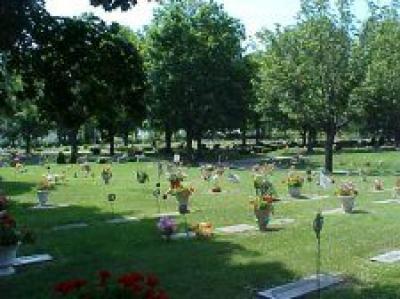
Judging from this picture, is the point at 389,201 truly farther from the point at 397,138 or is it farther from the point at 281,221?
the point at 397,138

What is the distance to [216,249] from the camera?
530 inches

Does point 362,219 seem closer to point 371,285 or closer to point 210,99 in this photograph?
point 371,285

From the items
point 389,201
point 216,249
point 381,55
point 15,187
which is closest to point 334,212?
point 389,201

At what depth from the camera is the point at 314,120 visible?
4175cm

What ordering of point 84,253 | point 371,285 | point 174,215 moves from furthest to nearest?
point 174,215 → point 84,253 → point 371,285

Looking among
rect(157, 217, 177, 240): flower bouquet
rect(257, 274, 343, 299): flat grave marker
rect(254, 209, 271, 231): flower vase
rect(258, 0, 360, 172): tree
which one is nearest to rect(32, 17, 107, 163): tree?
rect(157, 217, 177, 240): flower bouquet

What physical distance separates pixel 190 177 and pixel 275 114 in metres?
28.3

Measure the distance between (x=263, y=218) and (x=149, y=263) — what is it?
3885 millimetres

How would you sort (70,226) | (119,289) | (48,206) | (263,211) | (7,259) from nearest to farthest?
(119,289)
(7,259)
(263,211)
(70,226)
(48,206)

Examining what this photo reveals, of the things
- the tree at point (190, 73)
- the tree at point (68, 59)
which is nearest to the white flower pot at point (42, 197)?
the tree at point (68, 59)

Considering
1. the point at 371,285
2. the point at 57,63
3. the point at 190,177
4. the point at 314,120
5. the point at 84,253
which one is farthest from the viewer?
the point at 314,120

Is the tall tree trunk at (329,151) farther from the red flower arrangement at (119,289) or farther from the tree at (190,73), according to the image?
the red flower arrangement at (119,289)

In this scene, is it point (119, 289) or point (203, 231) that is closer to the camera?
point (119, 289)

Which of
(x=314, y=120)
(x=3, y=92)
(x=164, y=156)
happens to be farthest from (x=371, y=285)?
(x=164, y=156)
